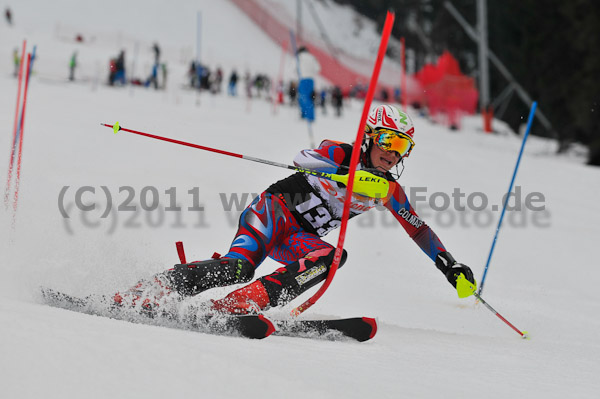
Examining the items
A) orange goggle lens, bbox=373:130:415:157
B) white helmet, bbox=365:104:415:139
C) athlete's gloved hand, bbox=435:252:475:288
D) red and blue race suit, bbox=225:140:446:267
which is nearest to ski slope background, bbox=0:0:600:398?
athlete's gloved hand, bbox=435:252:475:288

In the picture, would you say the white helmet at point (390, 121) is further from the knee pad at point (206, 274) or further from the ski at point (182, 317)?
the ski at point (182, 317)

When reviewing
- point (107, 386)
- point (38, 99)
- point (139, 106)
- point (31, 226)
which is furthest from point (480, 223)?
point (38, 99)

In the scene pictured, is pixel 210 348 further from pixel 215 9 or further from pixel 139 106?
pixel 215 9

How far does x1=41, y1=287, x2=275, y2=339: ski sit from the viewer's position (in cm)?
291

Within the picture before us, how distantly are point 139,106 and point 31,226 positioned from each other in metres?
12.7

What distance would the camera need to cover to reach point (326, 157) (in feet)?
12.6

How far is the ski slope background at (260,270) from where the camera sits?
206 cm

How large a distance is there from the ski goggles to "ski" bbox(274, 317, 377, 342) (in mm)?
1072

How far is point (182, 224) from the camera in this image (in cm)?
762

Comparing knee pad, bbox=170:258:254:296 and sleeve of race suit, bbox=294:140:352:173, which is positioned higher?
sleeve of race suit, bbox=294:140:352:173

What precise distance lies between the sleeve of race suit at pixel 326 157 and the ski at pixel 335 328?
2.98ft

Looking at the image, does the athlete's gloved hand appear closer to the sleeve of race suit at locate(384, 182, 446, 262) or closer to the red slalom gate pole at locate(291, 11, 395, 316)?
the sleeve of race suit at locate(384, 182, 446, 262)

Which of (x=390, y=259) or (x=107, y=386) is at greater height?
(x=107, y=386)

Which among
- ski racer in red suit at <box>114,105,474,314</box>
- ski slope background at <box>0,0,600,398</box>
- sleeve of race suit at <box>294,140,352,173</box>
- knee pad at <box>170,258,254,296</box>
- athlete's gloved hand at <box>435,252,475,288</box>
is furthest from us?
athlete's gloved hand at <box>435,252,475,288</box>
